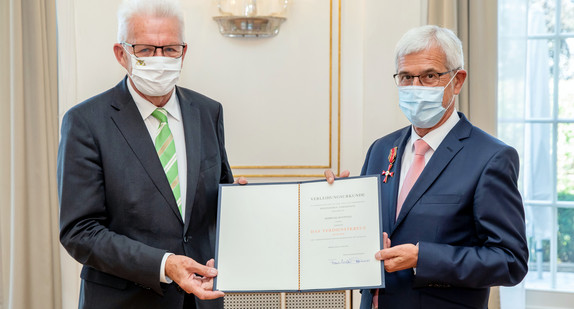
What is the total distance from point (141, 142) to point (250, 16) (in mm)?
1822

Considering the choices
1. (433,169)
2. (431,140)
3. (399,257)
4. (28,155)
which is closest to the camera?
(399,257)

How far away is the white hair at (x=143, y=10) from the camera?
2072mm

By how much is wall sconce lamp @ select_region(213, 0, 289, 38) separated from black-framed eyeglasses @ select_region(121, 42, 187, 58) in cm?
159

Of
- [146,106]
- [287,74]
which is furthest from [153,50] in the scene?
[287,74]

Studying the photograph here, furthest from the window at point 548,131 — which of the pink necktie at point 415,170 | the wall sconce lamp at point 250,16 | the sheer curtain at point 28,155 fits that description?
the sheer curtain at point 28,155

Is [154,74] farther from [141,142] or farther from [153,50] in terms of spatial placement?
[141,142]

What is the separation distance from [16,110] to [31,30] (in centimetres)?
49

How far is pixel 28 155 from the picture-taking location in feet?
12.0

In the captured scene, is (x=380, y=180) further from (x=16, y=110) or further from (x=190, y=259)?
(x=16, y=110)

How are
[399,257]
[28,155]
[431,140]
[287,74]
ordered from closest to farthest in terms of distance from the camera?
[399,257], [431,140], [28,155], [287,74]

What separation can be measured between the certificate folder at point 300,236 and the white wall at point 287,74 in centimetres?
177

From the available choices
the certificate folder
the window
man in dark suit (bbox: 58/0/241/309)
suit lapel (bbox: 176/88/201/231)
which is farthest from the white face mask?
the window

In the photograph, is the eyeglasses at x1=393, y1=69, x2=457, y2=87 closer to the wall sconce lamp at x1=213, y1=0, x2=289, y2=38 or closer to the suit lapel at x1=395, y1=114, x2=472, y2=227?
the suit lapel at x1=395, y1=114, x2=472, y2=227

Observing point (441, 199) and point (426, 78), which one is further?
point (426, 78)
